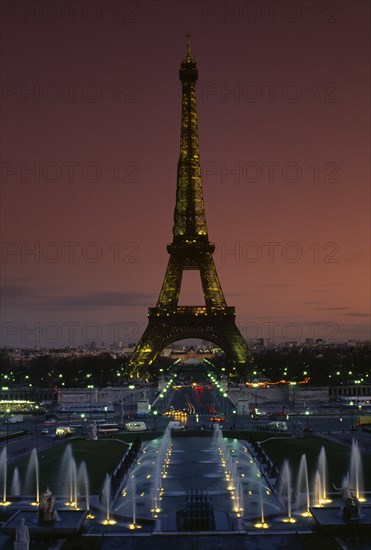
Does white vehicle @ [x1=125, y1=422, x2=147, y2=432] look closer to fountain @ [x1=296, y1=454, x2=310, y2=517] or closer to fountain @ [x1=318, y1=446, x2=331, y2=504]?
fountain @ [x1=318, y1=446, x2=331, y2=504]

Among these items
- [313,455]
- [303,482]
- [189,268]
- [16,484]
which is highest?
[189,268]

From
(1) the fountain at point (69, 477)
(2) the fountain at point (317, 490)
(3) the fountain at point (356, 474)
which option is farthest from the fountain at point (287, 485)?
(1) the fountain at point (69, 477)

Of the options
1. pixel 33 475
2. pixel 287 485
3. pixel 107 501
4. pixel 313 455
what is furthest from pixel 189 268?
pixel 107 501

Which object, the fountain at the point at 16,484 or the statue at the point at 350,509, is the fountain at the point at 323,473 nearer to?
the statue at the point at 350,509

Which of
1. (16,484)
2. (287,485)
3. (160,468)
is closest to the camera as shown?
(287,485)

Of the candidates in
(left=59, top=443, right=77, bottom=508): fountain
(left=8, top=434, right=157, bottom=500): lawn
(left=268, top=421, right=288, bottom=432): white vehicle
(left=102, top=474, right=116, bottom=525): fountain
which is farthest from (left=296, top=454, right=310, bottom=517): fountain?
(left=268, top=421, right=288, bottom=432): white vehicle

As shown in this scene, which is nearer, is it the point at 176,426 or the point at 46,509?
the point at 46,509

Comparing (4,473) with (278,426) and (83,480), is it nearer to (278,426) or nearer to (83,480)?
(83,480)

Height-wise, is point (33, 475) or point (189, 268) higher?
Answer: point (189, 268)
